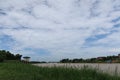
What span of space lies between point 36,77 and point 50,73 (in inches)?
41.1

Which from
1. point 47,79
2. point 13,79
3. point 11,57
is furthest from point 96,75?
point 11,57

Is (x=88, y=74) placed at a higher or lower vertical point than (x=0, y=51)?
lower

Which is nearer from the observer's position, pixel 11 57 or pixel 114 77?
pixel 114 77

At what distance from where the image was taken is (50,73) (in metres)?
10.9

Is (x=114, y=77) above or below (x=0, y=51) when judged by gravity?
below

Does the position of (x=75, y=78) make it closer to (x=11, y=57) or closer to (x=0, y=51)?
(x=0, y=51)

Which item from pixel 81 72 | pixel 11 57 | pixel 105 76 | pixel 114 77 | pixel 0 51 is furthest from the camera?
pixel 11 57

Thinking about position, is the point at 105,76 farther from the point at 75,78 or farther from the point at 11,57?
the point at 11,57

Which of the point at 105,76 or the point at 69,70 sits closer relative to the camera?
the point at 105,76

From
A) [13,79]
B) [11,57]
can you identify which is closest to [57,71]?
[13,79]

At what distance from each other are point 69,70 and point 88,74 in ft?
3.47

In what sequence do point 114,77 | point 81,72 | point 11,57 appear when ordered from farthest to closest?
point 11,57 < point 81,72 < point 114,77

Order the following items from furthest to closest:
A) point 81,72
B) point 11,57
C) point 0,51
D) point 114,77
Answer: point 11,57
point 0,51
point 81,72
point 114,77

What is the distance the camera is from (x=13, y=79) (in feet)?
33.9
